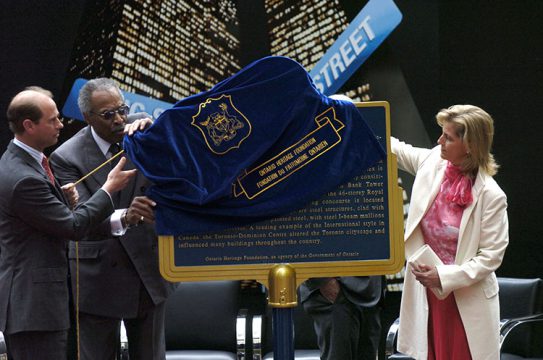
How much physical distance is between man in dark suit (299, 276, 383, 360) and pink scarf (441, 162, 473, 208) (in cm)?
85

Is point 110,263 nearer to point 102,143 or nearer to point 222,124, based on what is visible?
point 102,143

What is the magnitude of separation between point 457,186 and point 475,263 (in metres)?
0.39

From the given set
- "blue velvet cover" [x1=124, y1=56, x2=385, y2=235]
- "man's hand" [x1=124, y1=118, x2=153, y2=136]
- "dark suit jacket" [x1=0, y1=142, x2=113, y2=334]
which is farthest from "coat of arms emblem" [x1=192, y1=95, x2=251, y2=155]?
"dark suit jacket" [x1=0, y1=142, x2=113, y2=334]

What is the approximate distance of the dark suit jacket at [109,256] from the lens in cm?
394

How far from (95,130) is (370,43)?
244 cm

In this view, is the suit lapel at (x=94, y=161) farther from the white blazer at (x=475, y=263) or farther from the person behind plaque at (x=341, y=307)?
the white blazer at (x=475, y=263)

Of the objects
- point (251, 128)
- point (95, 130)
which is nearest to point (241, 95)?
point (251, 128)

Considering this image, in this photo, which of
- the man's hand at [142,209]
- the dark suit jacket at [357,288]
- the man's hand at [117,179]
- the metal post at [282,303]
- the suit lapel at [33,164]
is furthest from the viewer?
the dark suit jacket at [357,288]

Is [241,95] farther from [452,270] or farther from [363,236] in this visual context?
[452,270]

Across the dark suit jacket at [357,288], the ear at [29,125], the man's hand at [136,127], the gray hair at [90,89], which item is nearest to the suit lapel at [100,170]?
the gray hair at [90,89]

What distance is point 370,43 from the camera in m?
5.90

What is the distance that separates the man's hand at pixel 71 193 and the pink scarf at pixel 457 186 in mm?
1769

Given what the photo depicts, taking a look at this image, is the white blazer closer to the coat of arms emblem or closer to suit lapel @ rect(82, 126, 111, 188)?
the coat of arms emblem

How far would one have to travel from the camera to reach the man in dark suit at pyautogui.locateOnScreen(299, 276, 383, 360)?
15.7 ft
